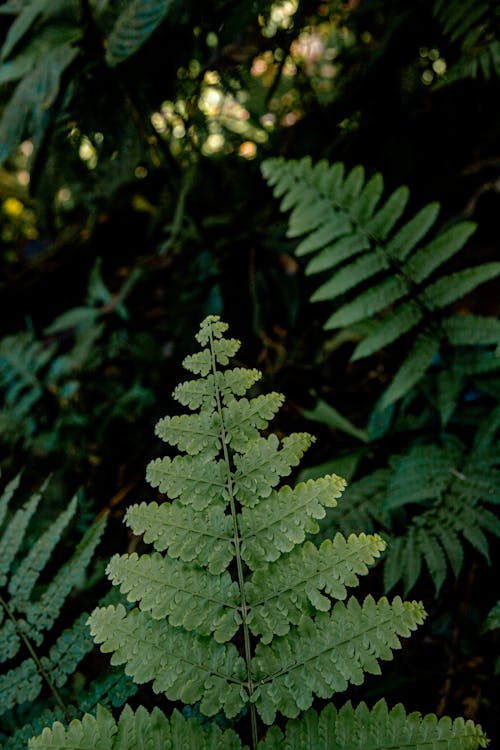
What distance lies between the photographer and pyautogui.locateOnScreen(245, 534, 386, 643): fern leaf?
3.13 ft

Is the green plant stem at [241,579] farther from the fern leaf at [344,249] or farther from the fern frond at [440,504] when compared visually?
the fern leaf at [344,249]

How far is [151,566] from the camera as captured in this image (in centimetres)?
100

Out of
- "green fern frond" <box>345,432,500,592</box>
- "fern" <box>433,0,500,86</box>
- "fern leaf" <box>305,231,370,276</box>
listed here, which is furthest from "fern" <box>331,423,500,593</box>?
"fern" <box>433,0,500,86</box>

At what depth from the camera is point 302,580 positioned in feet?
3.23

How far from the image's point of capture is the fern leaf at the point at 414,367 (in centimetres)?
178

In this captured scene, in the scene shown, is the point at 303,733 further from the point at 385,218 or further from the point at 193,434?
the point at 385,218

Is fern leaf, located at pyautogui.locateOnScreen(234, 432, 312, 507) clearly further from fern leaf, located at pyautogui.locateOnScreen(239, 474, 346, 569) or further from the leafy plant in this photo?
the leafy plant

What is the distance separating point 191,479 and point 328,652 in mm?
390

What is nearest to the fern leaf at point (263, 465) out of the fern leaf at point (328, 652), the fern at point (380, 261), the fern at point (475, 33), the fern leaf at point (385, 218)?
the fern leaf at point (328, 652)

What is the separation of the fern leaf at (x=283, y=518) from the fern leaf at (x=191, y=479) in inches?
2.9

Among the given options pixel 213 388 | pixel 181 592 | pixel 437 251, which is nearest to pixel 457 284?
pixel 437 251

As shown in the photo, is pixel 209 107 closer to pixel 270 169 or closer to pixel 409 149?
pixel 409 149

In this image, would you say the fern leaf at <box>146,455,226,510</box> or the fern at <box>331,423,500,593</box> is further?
the fern at <box>331,423,500,593</box>

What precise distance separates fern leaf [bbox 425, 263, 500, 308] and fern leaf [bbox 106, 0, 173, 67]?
1377 millimetres
